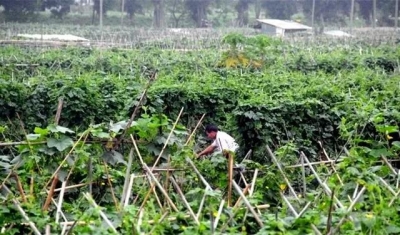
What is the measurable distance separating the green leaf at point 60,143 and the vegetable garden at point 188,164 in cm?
1

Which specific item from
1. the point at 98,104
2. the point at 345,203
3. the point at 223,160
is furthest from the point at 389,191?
the point at 98,104

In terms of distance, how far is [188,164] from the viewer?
611 centimetres

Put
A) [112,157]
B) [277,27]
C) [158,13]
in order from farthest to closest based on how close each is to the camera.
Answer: [158,13] → [277,27] → [112,157]

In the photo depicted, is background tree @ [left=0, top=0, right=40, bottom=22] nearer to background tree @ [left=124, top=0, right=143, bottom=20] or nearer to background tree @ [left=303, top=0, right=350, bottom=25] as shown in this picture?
background tree @ [left=124, top=0, right=143, bottom=20]

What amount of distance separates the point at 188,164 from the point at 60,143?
1107 millimetres

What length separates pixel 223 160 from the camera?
255 inches

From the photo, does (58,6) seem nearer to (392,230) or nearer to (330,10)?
(330,10)

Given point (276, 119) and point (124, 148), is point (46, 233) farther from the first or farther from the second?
point (276, 119)

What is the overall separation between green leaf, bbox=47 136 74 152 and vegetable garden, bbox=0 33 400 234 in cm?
1

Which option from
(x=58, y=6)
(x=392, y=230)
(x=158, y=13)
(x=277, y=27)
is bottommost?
(x=392, y=230)

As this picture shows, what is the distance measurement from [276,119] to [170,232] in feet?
18.0

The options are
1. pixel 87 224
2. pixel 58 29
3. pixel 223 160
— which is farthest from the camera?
pixel 58 29

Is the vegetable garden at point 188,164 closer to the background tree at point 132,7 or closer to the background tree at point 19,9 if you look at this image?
the background tree at point 19,9

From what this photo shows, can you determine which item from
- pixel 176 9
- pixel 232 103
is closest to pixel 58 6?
pixel 176 9
